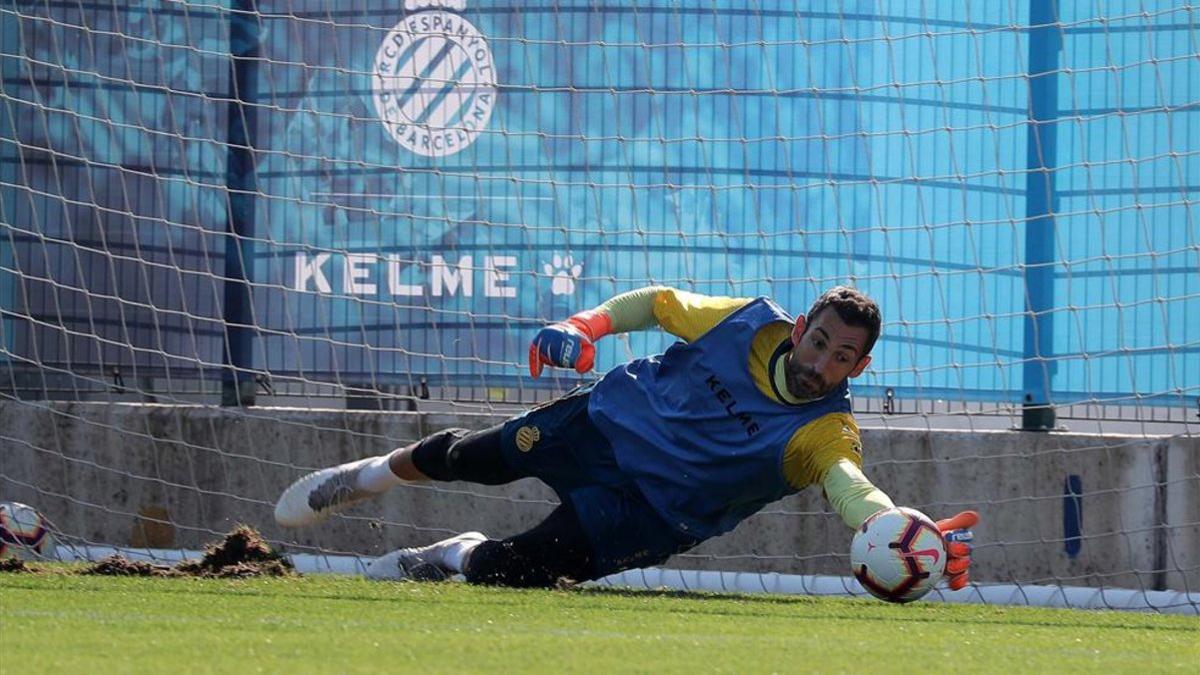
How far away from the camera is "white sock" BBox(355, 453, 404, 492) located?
21.6 feet

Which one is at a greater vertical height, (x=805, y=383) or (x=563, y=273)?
(x=563, y=273)

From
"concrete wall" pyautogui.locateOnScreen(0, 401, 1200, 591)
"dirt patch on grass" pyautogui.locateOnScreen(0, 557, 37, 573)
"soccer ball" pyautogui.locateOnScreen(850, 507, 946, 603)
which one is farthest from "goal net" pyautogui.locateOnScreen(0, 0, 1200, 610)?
"soccer ball" pyautogui.locateOnScreen(850, 507, 946, 603)

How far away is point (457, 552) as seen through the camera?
21.4 feet

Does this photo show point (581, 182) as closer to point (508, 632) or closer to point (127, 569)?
point (127, 569)

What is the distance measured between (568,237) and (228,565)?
2651 millimetres

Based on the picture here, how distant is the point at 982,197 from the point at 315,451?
2.85 meters

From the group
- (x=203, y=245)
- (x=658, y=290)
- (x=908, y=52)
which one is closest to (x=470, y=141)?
(x=203, y=245)

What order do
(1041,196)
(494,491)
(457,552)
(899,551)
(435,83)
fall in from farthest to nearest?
(435,83)
(494,491)
(1041,196)
(457,552)
(899,551)

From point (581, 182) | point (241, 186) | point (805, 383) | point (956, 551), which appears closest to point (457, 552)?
point (805, 383)

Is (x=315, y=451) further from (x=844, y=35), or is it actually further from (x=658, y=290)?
(x=844, y=35)

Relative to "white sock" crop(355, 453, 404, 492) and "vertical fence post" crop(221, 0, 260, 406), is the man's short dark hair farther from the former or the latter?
"vertical fence post" crop(221, 0, 260, 406)

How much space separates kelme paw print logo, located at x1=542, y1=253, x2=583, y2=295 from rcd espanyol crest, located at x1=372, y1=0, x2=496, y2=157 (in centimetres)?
65

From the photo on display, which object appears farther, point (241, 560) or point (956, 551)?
point (241, 560)

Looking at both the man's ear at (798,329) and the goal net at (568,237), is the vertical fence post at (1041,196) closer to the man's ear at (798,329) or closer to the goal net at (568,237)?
the goal net at (568,237)
